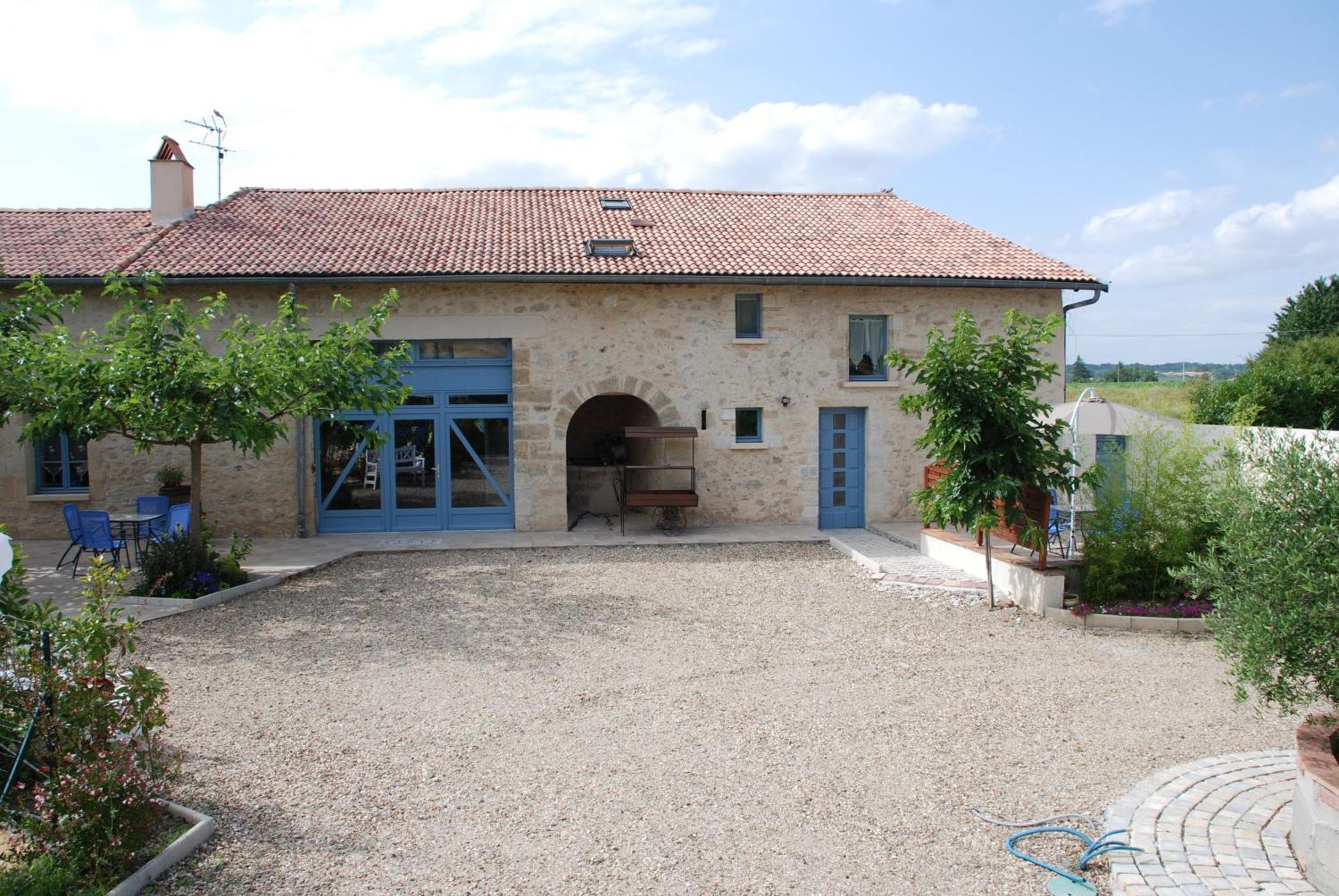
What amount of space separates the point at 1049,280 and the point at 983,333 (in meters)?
1.22

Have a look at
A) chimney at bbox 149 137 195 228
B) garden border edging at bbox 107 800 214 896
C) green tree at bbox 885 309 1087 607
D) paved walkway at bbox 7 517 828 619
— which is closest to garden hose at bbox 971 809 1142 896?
garden border edging at bbox 107 800 214 896

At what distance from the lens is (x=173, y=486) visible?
13102 millimetres

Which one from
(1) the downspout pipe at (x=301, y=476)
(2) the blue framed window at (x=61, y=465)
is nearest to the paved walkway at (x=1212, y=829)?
(1) the downspout pipe at (x=301, y=476)

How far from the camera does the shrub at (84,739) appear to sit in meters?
3.91

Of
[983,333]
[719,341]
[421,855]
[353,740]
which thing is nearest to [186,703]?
[353,740]

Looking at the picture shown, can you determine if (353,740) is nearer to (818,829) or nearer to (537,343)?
(818,829)

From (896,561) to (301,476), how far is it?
8443mm

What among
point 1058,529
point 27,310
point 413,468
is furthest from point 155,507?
point 1058,529

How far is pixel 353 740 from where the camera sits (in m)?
5.69

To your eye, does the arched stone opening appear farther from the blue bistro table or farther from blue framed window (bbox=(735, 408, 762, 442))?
the blue bistro table

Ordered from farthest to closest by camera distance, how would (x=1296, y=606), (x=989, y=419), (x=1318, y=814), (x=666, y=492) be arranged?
(x=666, y=492) < (x=989, y=419) < (x=1296, y=606) < (x=1318, y=814)

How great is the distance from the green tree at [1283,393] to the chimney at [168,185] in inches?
883

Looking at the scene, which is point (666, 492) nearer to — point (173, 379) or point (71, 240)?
point (173, 379)

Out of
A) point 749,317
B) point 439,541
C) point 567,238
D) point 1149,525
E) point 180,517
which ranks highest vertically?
point 567,238
